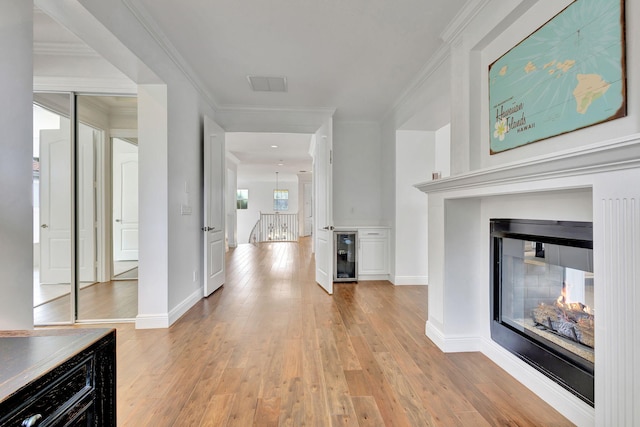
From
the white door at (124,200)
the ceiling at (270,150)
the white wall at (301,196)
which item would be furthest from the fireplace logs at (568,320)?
the white wall at (301,196)

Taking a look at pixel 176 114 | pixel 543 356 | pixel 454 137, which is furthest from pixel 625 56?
pixel 176 114

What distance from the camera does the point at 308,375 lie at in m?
1.98

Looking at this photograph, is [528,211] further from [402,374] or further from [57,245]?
[57,245]

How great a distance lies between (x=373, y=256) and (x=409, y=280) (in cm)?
66

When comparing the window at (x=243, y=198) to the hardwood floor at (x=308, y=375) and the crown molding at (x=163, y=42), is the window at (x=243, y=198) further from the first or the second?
the hardwood floor at (x=308, y=375)

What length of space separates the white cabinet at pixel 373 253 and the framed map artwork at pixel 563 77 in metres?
2.84

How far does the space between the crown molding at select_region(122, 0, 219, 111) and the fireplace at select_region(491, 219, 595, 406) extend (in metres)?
3.09

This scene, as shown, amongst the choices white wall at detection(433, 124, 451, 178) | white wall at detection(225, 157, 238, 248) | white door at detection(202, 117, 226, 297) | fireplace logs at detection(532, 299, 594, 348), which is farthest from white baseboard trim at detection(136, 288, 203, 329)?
white wall at detection(225, 157, 238, 248)

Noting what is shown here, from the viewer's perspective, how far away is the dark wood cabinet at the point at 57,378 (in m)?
0.63

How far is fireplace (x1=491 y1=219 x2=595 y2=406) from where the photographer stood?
151 cm

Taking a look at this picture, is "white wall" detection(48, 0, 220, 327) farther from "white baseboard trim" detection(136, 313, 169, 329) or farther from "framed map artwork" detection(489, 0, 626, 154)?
"framed map artwork" detection(489, 0, 626, 154)

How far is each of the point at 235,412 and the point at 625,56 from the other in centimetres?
247

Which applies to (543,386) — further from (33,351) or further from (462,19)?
(462,19)

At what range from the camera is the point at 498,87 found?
1.97 m
